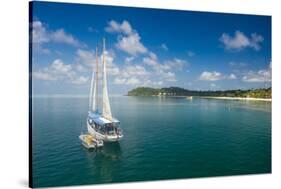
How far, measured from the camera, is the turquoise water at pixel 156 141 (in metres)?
7.41

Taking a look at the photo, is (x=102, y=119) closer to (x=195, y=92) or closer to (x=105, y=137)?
(x=105, y=137)

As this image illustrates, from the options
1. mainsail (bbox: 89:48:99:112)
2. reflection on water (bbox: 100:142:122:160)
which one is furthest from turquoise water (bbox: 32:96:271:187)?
mainsail (bbox: 89:48:99:112)

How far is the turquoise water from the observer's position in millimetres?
7406

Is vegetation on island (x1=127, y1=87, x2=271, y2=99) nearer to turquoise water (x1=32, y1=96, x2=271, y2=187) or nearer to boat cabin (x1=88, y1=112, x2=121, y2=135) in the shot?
turquoise water (x1=32, y1=96, x2=271, y2=187)

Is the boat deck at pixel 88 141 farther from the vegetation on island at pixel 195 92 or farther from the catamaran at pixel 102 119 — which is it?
the vegetation on island at pixel 195 92

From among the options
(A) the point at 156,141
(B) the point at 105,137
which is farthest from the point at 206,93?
(B) the point at 105,137

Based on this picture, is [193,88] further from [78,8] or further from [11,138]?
[11,138]

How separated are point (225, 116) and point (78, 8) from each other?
3.25 meters

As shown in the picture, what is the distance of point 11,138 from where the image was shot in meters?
7.42

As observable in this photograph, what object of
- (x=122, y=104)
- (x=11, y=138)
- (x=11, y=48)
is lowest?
(x=11, y=138)

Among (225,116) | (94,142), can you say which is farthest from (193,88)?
(94,142)

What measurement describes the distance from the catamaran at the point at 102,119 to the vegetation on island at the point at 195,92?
1.48ft

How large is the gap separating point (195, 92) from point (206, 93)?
0.22 meters

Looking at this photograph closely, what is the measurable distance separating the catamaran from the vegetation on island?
45 centimetres
